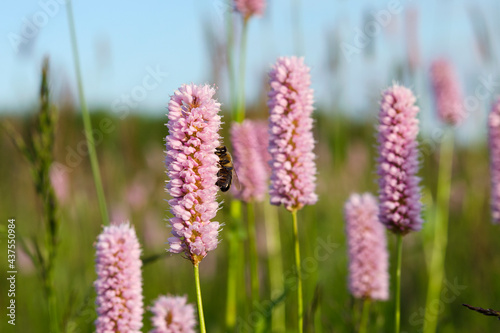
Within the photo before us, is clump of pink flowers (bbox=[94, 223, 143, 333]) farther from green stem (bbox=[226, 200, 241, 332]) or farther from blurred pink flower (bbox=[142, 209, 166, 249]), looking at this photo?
blurred pink flower (bbox=[142, 209, 166, 249])

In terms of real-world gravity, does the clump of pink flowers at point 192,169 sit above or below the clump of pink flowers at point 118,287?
above

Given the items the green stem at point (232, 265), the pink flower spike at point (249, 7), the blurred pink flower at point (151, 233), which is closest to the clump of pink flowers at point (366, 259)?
the green stem at point (232, 265)

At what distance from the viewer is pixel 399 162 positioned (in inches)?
117

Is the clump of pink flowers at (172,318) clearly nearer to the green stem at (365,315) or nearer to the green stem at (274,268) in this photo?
the green stem at (365,315)

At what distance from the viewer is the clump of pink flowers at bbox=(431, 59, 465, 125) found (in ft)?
18.8

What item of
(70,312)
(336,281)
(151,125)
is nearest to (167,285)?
(336,281)

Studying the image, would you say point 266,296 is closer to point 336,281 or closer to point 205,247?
point 336,281

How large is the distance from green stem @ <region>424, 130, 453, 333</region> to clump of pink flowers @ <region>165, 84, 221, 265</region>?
3.08 metres

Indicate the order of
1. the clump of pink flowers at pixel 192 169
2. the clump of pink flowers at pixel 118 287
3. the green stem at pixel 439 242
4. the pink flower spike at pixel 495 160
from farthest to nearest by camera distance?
the green stem at pixel 439 242 → the pink flower spike at pixel 495 160 → the clump of pink flowers at pixel 118 287 → the clump of pink flowers at pixel 192 169

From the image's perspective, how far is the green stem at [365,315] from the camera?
3.90 m

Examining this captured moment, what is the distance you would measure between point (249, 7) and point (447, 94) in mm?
2697

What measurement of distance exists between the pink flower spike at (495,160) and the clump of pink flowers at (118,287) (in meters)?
2.31

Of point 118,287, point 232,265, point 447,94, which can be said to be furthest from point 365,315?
point 447,94

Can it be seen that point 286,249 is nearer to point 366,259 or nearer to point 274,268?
point 274,268
